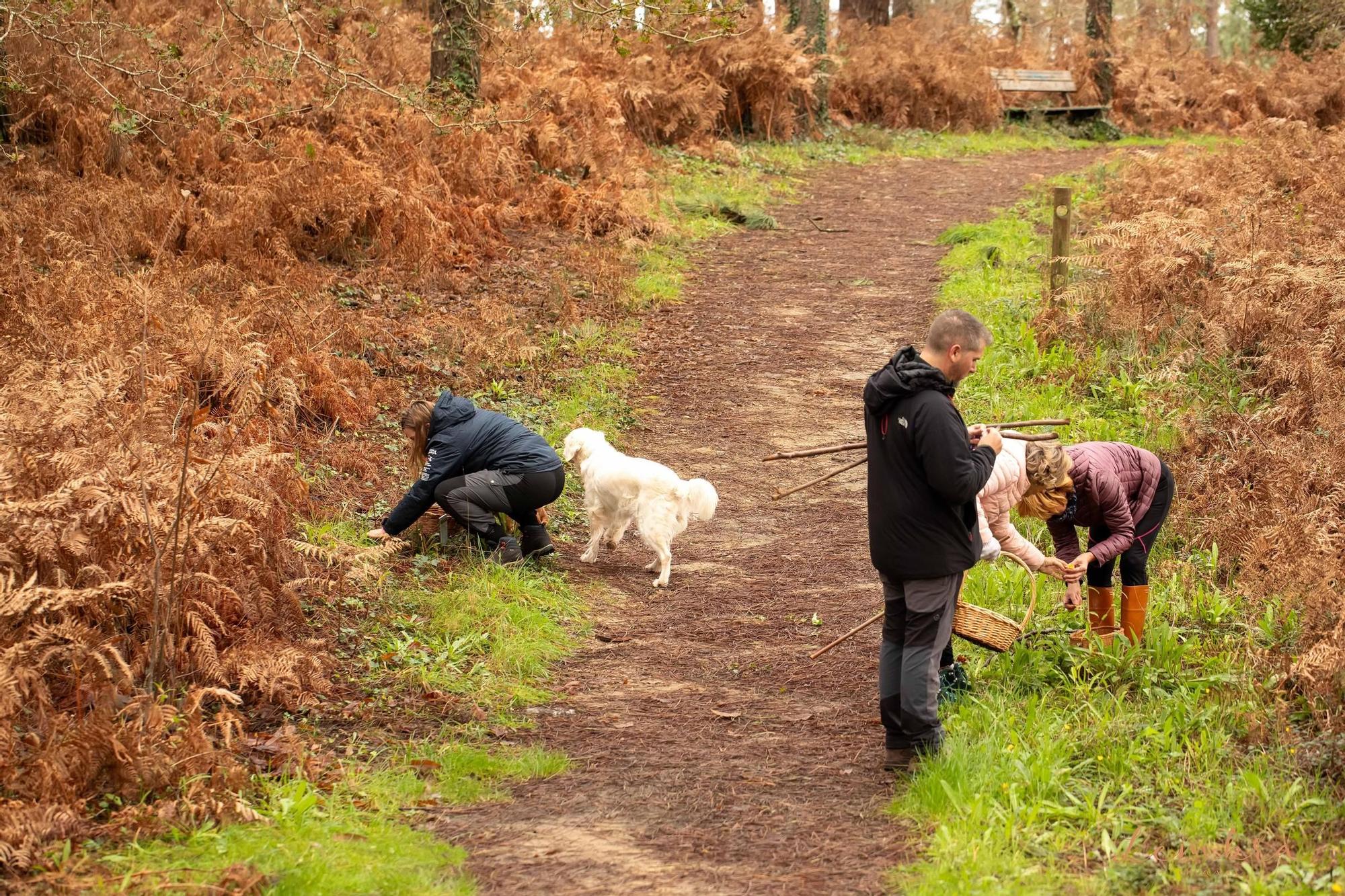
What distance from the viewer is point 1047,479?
19.2 ft

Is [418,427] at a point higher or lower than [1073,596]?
higher

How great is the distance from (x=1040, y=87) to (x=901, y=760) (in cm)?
2403

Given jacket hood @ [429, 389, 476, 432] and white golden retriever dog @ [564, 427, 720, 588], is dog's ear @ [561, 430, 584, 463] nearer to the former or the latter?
white golden retriever dog @ [564, 427, 720, 588]

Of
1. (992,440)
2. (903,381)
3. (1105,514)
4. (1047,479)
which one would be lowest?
(1105,514)

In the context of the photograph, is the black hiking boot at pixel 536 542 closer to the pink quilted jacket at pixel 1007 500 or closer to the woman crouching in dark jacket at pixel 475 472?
the woman crouching in dark jacket at pixel 475 472

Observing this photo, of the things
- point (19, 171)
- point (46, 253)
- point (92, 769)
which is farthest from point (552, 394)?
point (92, 769)

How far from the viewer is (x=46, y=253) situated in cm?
1010

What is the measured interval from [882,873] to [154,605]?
11.0 feet

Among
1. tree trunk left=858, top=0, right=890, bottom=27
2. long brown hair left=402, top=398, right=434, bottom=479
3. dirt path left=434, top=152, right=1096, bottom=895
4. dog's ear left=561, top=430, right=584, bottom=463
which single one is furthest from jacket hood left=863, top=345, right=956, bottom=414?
tree trunk left=858, top=0, right=890, bottom=27

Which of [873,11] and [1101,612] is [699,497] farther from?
[873,11]

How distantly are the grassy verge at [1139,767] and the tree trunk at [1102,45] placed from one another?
21644mm

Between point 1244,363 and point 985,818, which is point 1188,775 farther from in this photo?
point 1244,363

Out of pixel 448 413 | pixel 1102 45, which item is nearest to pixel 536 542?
pixel 448 413

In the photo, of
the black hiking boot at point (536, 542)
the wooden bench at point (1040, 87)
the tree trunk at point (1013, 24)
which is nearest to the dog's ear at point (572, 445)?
the black hiking boot at point (536, 542)
